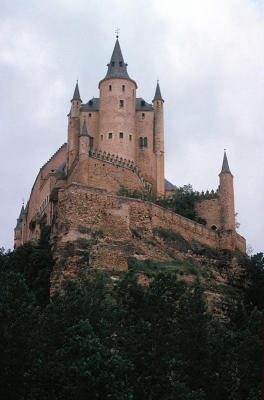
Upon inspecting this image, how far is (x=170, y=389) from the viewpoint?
112 feet

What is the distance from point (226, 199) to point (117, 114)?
1234cm

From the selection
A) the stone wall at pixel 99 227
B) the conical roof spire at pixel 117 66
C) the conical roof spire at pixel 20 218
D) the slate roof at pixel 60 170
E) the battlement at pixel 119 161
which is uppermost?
the conical roof spire at pixel 117 66

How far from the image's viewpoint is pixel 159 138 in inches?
2653

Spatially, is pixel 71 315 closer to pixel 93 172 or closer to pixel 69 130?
pixel 93 172

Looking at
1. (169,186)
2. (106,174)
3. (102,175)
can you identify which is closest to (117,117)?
(106,174)

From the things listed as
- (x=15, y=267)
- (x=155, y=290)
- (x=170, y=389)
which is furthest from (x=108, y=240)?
(x=170, y=389)

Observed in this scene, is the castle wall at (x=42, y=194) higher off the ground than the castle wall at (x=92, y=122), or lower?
lower

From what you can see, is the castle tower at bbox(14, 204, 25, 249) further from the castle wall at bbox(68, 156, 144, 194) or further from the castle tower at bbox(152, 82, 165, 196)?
the castle wall at bbox(68, 156, 144, 194)

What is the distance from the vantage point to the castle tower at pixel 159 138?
65.8 m

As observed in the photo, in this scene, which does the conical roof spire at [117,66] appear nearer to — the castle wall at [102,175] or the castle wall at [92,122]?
the castle wall at [92,122]

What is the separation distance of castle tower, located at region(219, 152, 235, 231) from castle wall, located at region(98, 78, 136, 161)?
814 cm

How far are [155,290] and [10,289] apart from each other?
7593 millimetres

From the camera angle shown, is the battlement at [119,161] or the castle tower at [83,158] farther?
the battlement at [119,161]

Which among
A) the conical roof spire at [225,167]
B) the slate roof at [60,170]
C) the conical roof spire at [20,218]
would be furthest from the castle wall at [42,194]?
the conical roof spire at [225,167]
